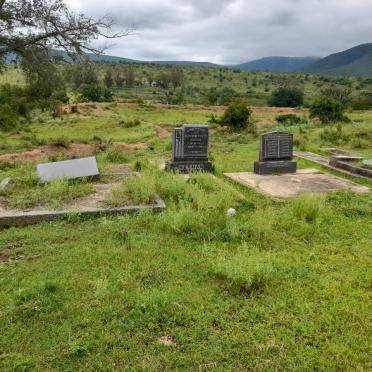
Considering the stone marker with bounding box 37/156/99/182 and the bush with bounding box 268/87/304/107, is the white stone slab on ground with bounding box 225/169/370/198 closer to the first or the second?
the stone marker with bounding box 37/156/99/182

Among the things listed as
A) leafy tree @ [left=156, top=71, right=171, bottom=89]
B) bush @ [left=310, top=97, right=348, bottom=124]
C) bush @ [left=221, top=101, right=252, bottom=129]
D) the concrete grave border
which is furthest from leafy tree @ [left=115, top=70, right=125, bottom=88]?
the concrete grave border

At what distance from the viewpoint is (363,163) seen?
11430 millimetres

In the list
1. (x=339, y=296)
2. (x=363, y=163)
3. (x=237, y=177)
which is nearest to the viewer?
(x=339, y=296)

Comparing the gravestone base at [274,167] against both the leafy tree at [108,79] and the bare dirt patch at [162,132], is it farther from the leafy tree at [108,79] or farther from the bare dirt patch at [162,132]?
the leafy tree at [108,79]

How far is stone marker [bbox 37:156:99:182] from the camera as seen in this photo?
30.2 feet

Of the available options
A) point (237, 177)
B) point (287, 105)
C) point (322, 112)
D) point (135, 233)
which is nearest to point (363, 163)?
point (237, 177)

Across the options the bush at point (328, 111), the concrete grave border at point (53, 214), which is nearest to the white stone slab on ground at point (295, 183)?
the concrete grave border at point (53, 214)

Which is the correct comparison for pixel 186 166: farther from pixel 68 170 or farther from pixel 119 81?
pixel 119 81

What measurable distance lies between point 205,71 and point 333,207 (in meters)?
75.1

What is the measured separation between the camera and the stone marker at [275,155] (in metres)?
11.1

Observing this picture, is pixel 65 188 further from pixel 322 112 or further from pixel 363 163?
pixel 322 112

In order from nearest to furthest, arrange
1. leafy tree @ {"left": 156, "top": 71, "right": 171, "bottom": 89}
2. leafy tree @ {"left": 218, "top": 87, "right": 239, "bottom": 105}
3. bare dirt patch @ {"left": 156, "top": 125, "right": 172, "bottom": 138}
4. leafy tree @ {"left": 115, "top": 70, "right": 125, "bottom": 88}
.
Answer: bare dirt patch @ {"left": 156, "top": 125, "right": 172, "bottom": 138}
leafy tree @ {"left": 218, "top": 87, "right": 239, "bottom": 105}
leafy tree @ {"left": 115, "top": 70, "right": 125, "bottom": 88}
leafy tree @ {"left": 156, "top": 71, "right": 171, "bottom": 89}

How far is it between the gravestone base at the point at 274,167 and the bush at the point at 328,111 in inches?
510

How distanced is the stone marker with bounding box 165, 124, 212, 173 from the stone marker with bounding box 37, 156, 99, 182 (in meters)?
2.17
